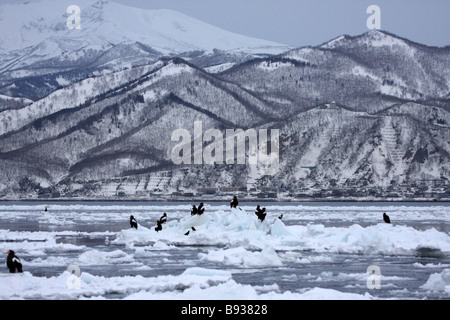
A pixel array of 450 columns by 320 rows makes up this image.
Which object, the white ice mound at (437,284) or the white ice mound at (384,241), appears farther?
the white ice mound at (384,241)

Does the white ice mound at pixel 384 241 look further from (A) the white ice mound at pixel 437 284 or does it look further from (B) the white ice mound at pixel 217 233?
(A) the white ice mound at pixel 437 284

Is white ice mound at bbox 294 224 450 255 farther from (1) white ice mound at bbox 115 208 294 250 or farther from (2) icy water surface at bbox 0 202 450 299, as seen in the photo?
(1) white ice mound at bbox 115 208 294 250

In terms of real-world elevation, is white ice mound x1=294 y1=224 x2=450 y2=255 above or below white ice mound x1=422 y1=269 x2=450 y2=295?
above

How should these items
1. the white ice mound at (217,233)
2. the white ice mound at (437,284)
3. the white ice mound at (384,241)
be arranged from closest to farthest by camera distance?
the white ice mound at (437,284), the white ice mound at (384,241), the white ice mound at (217,233)

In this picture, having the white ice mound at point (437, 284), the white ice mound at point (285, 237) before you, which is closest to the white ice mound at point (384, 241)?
the white ice mound at point (285, 237)

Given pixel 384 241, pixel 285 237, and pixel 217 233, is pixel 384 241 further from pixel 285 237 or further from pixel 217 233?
pixel 217 233

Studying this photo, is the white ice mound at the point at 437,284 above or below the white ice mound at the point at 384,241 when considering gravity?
below

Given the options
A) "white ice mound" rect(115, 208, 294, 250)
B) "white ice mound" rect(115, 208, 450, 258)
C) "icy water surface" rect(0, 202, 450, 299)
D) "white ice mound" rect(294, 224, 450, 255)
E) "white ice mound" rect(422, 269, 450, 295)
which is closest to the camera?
"icy water surface" rect(0, 202, 450, 299)

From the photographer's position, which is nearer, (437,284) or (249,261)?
(437,284)

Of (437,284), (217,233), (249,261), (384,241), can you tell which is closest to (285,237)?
(217,233)

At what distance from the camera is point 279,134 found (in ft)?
615

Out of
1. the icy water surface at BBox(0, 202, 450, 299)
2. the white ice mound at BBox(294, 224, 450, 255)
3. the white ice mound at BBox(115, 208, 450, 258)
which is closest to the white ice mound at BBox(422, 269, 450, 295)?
the icy water surface at BBox(0, 202, 450, 299)
